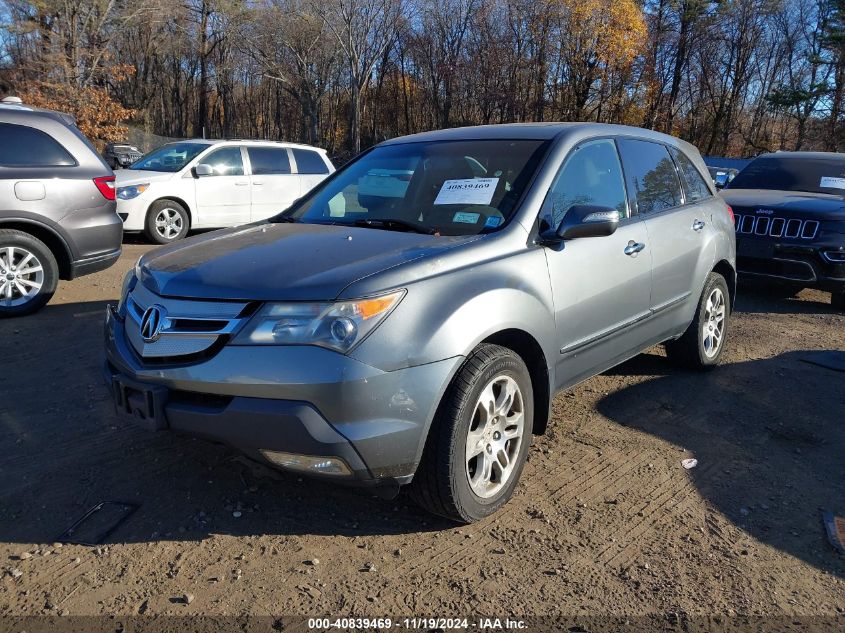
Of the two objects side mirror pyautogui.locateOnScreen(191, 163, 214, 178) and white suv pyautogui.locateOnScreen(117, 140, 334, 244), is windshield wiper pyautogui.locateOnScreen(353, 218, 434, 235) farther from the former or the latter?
side mirror pyautogui.locateOnScreen(191, 163, 214, 178)

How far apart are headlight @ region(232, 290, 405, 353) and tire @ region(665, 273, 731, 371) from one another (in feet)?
10.2

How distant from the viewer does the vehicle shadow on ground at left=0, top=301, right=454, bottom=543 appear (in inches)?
119

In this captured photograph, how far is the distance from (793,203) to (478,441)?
6250 mm

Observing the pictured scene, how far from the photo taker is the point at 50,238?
6418mm

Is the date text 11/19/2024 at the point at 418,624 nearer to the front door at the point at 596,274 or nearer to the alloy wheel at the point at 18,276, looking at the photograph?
the front door at the point at 596,274

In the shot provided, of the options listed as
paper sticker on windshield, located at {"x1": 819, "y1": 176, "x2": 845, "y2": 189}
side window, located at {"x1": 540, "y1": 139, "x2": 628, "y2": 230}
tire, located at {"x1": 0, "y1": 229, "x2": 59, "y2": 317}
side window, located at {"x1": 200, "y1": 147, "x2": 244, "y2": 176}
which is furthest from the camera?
side window, located at {"x1": 200, "y1": 147, "x2": 244, "y2": 176}

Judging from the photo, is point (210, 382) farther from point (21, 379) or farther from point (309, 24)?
point (309, 24)

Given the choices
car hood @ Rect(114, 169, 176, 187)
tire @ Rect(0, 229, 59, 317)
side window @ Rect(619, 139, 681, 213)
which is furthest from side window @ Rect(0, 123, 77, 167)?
side window @ Rect(619, 139, 681, 213)

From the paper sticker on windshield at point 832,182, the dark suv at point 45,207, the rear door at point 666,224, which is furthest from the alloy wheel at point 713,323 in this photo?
the dark suv at point 45,207

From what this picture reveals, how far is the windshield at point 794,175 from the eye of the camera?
8.43m

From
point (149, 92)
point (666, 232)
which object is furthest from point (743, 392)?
point (149, 92)

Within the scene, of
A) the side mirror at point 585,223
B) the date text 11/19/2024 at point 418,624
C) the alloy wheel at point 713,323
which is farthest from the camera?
the alloy wheel at point 713,323

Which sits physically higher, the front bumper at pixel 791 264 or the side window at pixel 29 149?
the side window at pixel 29 149

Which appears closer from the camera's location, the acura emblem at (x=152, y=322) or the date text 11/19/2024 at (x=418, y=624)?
the date text 11/19/2024 at (x=418, y=624)
